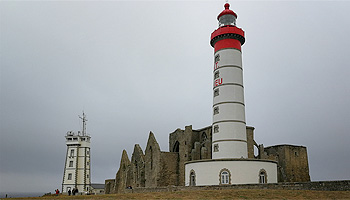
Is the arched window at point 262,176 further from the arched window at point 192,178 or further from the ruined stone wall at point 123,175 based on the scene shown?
the ruined stone wall at point 123,175

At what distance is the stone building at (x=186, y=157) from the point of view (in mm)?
32812

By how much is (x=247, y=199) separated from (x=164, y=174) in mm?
20391

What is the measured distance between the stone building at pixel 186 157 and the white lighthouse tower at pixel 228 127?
217 inches

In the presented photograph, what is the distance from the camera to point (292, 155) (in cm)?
3350

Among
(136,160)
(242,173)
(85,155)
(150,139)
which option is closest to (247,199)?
(242,173)

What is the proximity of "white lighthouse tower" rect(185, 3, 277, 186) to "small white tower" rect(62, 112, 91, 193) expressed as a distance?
30.0 m

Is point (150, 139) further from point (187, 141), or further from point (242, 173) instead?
point (242, 173)

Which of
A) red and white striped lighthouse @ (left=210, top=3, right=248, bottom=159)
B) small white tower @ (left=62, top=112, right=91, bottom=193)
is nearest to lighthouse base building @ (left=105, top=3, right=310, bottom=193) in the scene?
red and white striped lighthouse @ (left=210, top=3, right=248, bottom=159)

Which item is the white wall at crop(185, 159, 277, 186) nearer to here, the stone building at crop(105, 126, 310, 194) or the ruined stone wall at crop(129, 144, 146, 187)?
the stone building at crop(105, 126, 310, 194)

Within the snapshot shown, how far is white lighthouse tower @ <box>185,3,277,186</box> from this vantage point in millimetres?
24812

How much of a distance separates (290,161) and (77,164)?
35.1m

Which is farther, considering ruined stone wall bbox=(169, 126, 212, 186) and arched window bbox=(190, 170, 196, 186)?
ruined stone wall bbox=(169, 126, 212, 186)

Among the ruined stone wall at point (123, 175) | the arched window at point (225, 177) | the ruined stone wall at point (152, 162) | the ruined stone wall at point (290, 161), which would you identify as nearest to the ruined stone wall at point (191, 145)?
the ruined stone wall at point (152, 162)

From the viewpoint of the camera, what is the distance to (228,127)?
27062mm
